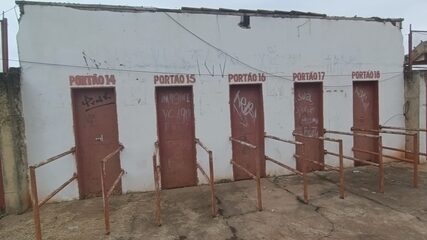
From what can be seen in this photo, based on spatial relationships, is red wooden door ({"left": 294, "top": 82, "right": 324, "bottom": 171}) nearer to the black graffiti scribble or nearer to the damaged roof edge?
the damaged roof edge

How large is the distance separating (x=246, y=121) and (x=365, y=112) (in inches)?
127

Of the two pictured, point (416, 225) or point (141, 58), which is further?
point (141, 58)

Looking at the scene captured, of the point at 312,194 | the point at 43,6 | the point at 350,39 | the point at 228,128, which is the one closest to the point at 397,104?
the point at 350,39

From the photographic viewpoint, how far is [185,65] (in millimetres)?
6891

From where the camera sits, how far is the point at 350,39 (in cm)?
802

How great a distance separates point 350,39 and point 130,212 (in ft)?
20.6

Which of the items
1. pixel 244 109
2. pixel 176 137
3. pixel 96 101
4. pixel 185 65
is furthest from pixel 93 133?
pixel 244 109

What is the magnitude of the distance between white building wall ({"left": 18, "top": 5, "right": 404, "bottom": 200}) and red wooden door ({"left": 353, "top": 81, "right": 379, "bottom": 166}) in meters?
0.17

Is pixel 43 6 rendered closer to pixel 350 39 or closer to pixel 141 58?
pixel 141 58

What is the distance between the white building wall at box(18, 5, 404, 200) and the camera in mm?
6172

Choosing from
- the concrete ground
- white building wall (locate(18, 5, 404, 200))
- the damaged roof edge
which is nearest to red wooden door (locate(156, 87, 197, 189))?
white building wall (locate(18, 5, 404, 200))

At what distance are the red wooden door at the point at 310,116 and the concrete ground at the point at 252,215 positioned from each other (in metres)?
1.11

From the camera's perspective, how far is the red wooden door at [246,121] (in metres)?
7.36

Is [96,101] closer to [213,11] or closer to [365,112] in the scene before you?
[213,11]
